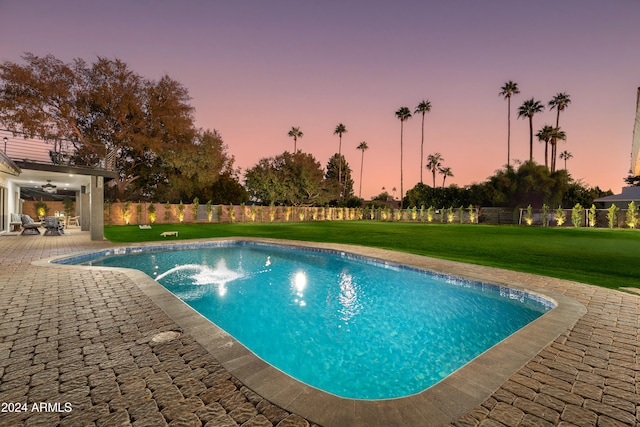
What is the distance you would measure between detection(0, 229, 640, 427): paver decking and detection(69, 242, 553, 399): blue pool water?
4.17 feet

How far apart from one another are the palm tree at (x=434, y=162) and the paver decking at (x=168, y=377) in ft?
202

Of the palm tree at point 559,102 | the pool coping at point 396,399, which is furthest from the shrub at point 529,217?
the pool coping at point 396,399

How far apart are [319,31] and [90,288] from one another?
21162mm

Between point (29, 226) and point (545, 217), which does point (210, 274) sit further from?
point (545, 217)

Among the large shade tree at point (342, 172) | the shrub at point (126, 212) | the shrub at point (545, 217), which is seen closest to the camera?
the shrub at point (126, 212)

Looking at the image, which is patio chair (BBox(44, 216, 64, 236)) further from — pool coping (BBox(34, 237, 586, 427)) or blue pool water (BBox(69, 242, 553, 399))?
pool coping (BBox(34, 237, 586, 427))

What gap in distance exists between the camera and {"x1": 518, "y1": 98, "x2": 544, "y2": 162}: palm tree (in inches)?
1572

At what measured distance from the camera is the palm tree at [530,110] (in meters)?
39.9

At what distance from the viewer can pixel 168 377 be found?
8.31ft

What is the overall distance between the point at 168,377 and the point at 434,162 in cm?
6562

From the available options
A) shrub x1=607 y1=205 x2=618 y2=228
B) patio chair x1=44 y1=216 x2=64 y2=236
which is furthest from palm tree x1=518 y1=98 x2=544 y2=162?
patio chair x1=44 y1=216 x2=64 y2=236

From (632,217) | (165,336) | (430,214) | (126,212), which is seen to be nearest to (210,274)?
(165,336)

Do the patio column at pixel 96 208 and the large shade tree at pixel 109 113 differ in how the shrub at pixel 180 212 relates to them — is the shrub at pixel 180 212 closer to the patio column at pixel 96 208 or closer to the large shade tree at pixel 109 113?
the large shade tree at pixel 109 113

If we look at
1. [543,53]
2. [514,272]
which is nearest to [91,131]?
[514,272]
